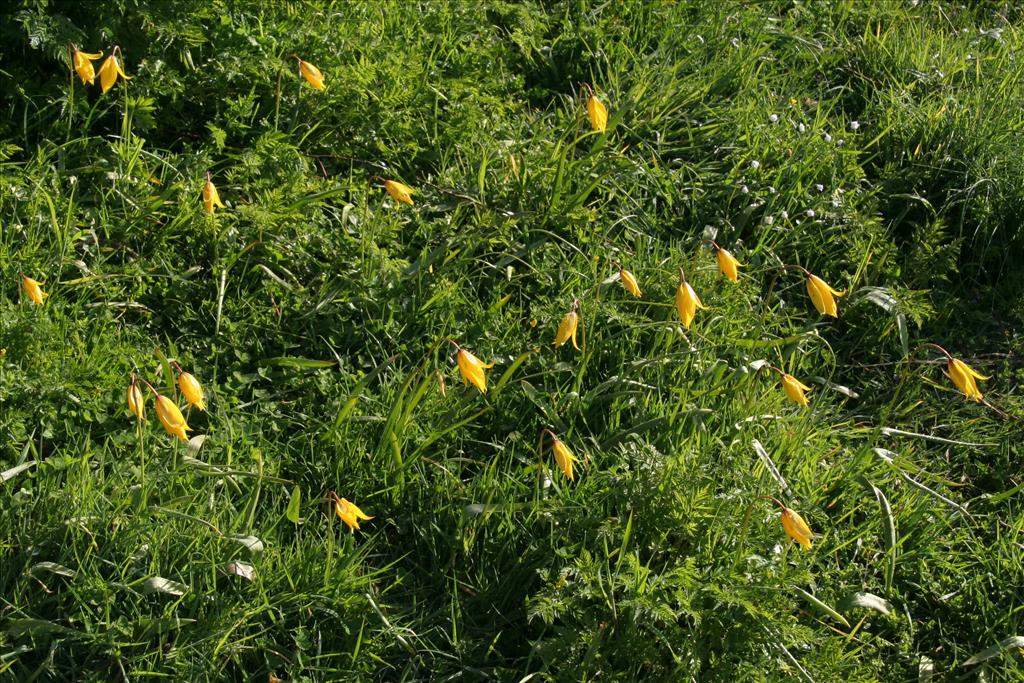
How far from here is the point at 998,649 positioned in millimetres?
2793

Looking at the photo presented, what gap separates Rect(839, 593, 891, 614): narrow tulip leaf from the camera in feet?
9.02

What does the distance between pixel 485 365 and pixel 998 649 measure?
4.87 feet

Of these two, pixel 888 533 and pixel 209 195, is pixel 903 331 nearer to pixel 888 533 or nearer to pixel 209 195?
pixel 888 533

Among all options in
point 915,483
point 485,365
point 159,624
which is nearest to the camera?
point 159,624

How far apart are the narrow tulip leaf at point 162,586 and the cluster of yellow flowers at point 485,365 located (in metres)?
0.32

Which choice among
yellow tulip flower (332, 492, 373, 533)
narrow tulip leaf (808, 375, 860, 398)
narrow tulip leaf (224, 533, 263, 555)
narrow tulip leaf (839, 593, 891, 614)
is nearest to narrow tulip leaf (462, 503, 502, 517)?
yellow tulip flower (332, 492, 373, 533)

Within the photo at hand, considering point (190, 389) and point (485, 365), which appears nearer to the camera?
point (190, 389)

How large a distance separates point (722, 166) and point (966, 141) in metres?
0.87

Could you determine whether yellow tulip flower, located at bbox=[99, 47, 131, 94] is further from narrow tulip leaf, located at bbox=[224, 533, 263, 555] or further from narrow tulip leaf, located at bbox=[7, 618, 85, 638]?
narrow tulip leaf, located at bbox=[7, 618, 85, 638]

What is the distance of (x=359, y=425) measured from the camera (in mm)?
2971

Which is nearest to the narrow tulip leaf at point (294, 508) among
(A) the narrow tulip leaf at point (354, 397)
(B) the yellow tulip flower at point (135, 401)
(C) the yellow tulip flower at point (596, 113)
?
(A) the narrow tulip leaf at point (354, 397)

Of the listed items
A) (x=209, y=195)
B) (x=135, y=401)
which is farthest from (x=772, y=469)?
(x=209, y=195)

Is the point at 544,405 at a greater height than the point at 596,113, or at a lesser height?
lesser

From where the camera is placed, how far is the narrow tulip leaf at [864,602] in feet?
9.02
